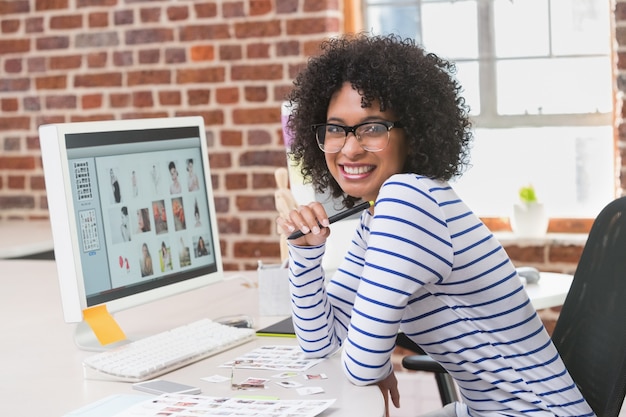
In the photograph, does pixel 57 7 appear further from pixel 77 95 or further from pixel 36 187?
pixel 36 187

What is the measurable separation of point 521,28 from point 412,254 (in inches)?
88.8

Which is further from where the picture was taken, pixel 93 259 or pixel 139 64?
pixel 139 64

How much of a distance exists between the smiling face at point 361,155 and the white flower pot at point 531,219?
5.94ft

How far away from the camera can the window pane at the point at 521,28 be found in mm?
3490

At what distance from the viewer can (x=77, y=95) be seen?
13.0 ft

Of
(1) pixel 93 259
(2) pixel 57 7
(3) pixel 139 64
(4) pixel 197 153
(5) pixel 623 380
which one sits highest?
(2) pixel 57 7

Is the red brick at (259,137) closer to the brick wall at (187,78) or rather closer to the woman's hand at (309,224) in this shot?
the brick wall at (187,78)

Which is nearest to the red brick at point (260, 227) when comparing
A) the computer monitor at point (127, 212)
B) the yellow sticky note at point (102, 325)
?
the computer monitor at point (127, 212)

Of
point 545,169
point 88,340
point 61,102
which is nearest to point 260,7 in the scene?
point 61,102

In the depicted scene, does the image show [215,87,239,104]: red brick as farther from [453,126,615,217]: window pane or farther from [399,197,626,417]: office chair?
[399,197,626,417]: office chair

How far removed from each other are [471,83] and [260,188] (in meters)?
0.93

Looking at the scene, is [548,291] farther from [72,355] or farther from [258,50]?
[258,50]

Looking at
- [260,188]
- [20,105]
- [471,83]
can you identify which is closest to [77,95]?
[20,105]

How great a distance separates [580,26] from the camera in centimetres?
344
